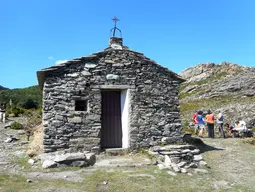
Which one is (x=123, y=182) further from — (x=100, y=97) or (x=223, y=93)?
(x=223, y=93)

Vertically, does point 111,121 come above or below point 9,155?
above

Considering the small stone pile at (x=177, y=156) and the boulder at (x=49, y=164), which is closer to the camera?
the boulder at (x=49, y=164)

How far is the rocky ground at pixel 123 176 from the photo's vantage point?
662 cm

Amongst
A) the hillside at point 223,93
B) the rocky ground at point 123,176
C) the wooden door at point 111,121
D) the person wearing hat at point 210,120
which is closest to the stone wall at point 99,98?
the wooden door at point 111,121

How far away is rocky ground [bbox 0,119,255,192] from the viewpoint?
261 inches

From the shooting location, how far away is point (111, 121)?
10391mm

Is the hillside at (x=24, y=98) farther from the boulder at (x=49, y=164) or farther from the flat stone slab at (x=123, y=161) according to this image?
the boulder at (x=49, y=164)

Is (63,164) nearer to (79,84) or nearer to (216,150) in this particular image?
(79,84)

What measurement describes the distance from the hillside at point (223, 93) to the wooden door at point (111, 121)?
10.2 meters

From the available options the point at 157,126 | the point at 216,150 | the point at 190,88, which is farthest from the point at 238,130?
the point at 190,88

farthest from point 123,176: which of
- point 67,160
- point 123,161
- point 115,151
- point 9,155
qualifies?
point 9,155

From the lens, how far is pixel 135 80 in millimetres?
10281

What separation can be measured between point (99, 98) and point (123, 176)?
136 inches

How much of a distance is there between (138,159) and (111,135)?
71.0 inches
